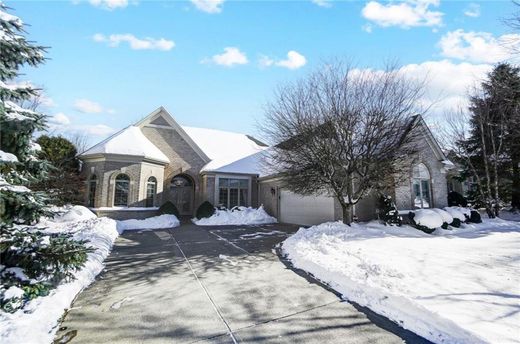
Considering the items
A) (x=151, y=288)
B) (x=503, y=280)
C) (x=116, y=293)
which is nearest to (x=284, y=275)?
(x=151, y=288)

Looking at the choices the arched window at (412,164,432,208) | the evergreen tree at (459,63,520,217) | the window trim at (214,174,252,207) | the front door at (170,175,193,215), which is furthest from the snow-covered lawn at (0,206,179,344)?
the evergreen tree at (459,63,520,217)

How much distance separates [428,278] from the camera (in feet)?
19.0

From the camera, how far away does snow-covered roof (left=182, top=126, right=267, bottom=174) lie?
21.6 meters

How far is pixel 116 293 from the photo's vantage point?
17.5 feet

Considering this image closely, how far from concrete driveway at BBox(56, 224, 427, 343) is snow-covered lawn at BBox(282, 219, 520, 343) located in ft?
1.35

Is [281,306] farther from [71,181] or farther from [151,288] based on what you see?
[71,181]

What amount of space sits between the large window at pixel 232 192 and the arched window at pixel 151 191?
15.3 ft

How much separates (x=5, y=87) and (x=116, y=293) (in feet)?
13.4

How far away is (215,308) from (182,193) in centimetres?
1826

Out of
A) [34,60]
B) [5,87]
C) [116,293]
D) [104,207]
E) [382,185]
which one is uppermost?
[34,60]

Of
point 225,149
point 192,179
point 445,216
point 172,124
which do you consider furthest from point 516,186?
point 172,124

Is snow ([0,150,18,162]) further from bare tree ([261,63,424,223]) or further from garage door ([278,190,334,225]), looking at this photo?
garage door ([278,190,334,225])

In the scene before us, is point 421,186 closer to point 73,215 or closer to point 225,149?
point 225,149

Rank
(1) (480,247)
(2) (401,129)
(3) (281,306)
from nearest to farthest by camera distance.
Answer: (3) (281,306) → (1) (480,247) → (2) (401,129)
